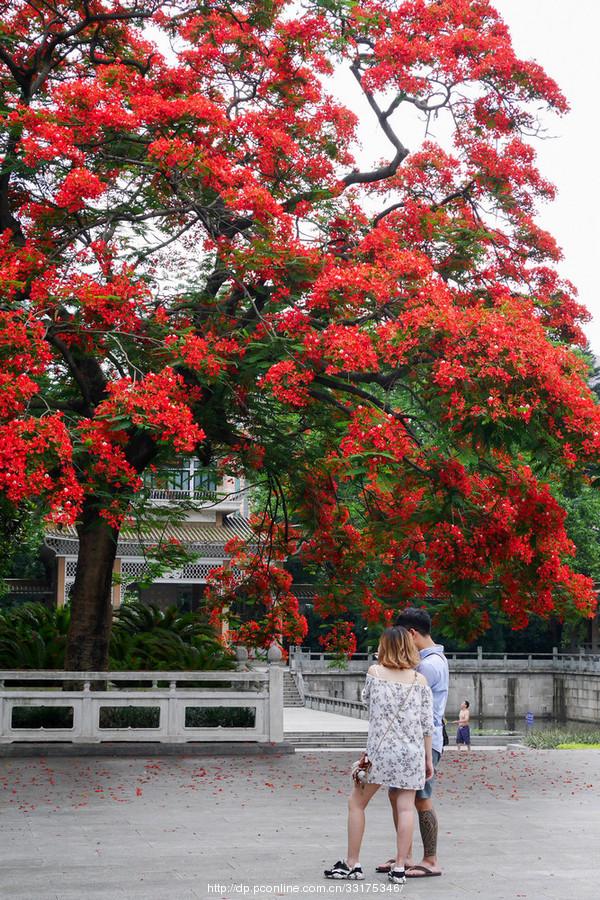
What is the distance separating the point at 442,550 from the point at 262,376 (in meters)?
2.89

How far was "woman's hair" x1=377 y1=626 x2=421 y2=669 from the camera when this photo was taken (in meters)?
7.00

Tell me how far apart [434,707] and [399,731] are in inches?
21.4

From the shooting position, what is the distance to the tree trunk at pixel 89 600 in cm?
1555

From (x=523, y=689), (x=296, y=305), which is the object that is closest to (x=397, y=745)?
(x=296, y=305)

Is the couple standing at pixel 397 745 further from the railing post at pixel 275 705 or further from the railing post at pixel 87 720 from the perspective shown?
the railing post at pixel 275 705

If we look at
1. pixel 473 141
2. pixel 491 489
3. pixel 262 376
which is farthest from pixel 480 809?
pixel 473 141

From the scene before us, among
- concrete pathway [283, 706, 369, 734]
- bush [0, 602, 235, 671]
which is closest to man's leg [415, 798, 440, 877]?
bush [0, 602, 235, 671]

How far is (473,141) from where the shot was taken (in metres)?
15.8

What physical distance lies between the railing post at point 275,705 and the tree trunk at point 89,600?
2.34m

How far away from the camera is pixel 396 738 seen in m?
6.98

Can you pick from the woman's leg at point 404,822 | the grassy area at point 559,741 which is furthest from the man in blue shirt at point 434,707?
the grassy area at point 559,741

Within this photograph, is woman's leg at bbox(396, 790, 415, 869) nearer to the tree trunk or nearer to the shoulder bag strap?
the shoulder bag strap

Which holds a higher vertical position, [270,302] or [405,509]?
[270,302]

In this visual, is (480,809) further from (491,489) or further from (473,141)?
(473,141)
